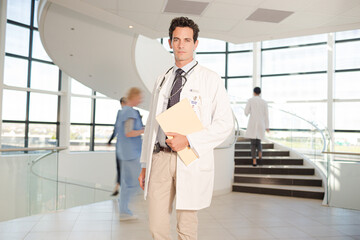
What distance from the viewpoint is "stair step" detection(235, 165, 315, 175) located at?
284 inches

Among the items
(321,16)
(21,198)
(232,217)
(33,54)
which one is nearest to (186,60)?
(232,217)

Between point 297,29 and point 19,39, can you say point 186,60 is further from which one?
point 19,39

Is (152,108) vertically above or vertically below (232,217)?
above

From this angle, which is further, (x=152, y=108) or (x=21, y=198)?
(x=21, y=198)

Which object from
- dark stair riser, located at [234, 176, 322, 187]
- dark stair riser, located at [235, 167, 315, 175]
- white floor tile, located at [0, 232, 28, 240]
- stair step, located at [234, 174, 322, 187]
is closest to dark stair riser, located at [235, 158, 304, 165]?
dark stair riser, located at [235, 167, 315, 175]

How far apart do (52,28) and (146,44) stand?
3.10 metres

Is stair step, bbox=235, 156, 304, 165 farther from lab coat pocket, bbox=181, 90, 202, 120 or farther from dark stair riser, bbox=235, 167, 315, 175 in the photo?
lab coat pocket, bbox=181, 90, 202, 120

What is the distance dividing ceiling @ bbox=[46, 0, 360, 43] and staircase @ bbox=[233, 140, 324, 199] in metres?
2.84

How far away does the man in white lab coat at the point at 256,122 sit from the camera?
7.36m

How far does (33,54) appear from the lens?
11.6m

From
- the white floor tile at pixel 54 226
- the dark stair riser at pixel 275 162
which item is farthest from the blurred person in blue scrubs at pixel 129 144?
the dark stair riser at pixel 275 162

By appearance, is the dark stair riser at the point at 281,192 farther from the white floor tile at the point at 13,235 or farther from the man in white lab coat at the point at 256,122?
the white floor tile at the point at 13,235

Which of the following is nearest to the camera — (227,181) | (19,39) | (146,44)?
(227,181)

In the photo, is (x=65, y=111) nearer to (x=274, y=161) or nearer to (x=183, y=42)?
(x=274, y=161)
